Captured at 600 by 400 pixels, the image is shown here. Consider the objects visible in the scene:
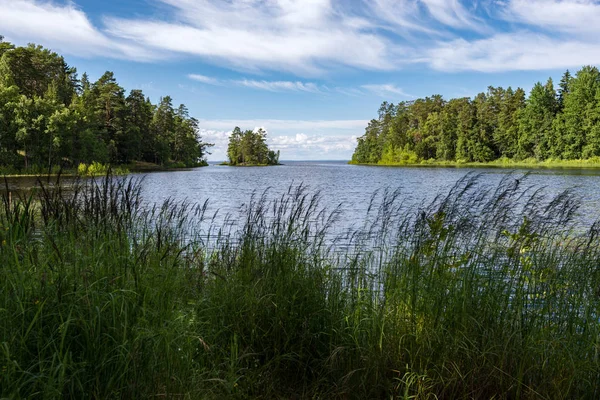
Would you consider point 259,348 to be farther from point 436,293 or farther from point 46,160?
point 46,160

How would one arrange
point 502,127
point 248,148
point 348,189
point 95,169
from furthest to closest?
point 248,148 → point 502,127 → point 95,169 → point 348,189

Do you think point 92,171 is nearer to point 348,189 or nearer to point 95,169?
point 348,189

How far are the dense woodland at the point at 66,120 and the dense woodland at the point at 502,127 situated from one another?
57.9 m

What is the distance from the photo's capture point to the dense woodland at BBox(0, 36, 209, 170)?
41.9 meters

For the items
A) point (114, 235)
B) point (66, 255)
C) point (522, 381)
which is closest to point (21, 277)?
point (66, 255)

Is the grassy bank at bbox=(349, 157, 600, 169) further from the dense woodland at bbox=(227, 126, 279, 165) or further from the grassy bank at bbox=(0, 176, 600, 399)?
the grassy bank at bbox=(0, 176, 600, 399)

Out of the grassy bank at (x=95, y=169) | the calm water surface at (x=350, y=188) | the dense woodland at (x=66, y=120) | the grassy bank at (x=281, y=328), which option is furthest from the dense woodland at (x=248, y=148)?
the grassy bank at (x=281, y=328)

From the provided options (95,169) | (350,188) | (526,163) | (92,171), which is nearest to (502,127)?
(526,163)

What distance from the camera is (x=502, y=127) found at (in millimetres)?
83750

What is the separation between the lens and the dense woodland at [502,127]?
2667 inches

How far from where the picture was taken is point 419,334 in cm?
345

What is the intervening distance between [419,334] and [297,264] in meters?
1.60

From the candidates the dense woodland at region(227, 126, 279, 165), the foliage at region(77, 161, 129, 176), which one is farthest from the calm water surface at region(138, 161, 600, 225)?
the dense woodland at region(227, 126, 279, 165)

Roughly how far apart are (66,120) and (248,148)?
84.8 metres
